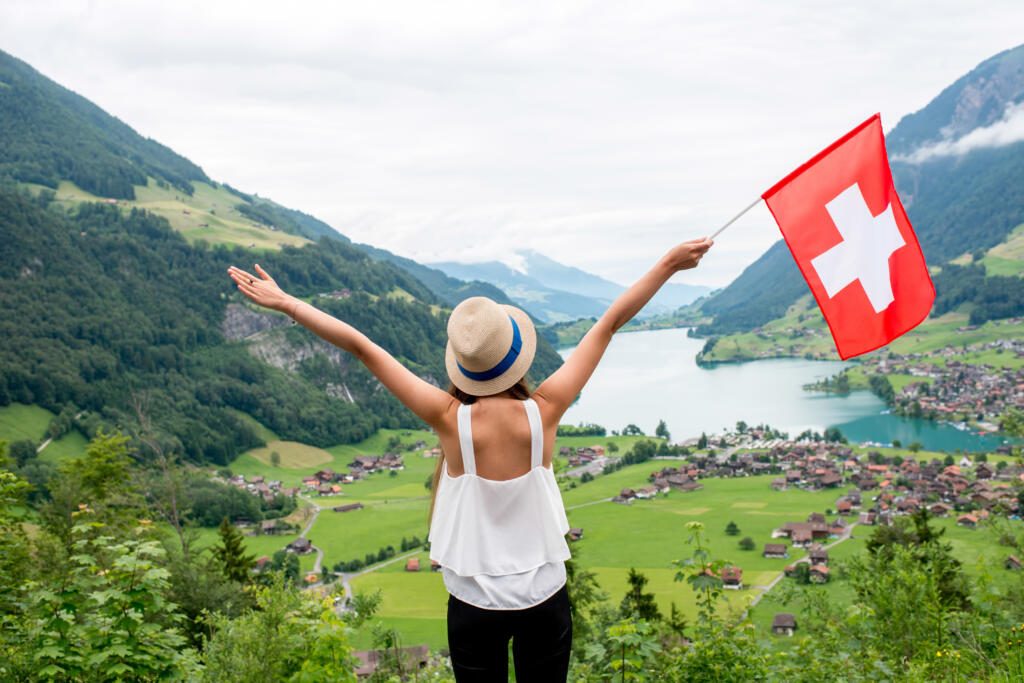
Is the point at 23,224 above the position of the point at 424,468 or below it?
above

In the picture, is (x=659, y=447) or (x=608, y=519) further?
(x=659, y=447)

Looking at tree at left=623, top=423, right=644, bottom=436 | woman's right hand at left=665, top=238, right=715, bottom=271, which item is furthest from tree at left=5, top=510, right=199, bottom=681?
tree at left=623, top=423, right=644, bottom=436

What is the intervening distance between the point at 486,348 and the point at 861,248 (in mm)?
2336

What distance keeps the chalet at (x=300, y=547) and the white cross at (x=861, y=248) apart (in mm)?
56091

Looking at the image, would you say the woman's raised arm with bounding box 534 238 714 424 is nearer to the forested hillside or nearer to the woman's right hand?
the woman's right hand

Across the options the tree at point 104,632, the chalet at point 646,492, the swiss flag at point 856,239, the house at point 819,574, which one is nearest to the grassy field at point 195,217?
the chalet at point 646,492

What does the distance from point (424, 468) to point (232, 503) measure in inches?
1116

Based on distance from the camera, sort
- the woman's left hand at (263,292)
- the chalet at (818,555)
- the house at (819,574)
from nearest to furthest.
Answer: the woman's left hand at (263,292) < the house at (819,574) < the chalet at (818,555)

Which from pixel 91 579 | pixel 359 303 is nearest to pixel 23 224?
pixel 359 303

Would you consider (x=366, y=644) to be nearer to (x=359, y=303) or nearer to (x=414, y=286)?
(x=359, y=303)

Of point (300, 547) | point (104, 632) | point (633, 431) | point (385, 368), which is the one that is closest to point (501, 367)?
point (385, 368)

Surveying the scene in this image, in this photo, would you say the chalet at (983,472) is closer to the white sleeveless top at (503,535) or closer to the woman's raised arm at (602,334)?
the woman's raised arm at (602,334)

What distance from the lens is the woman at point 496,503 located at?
2326mm

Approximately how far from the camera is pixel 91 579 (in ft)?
12.8
